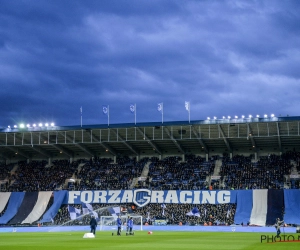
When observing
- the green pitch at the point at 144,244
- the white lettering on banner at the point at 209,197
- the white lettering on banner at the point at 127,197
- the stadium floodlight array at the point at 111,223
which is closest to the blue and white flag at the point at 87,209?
the white lettering on banner at the point at 127,197

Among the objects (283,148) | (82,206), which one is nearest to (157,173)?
(82,206)

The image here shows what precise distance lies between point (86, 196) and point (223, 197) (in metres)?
22.4

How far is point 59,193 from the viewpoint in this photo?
3479 inches

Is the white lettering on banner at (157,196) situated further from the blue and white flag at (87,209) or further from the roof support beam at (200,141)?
the roof support beam at (200,141)

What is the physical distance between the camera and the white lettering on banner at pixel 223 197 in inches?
3154

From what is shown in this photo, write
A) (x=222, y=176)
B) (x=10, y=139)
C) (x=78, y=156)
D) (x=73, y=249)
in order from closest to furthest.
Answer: (x=73, y=249), (x=222, y=176), (x=10, y=139), (x=78, y=156)

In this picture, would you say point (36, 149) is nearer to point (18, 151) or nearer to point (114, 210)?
point (18, 151)

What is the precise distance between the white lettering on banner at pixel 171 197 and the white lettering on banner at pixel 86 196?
12.8 metres

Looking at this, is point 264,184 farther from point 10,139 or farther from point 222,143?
point 10,139

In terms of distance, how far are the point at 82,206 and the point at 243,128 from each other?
1114 inches

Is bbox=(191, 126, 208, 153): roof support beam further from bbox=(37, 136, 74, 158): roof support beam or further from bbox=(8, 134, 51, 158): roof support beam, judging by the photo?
bbox=(8, 134, 51, 158): roof support beam

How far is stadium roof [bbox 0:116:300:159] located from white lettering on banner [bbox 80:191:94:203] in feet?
27.6

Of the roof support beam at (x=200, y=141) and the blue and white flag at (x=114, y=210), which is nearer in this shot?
the roof support beam at (x=200, y=141)

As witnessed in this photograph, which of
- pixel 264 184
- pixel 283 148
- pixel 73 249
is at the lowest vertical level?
pixel 73 249
